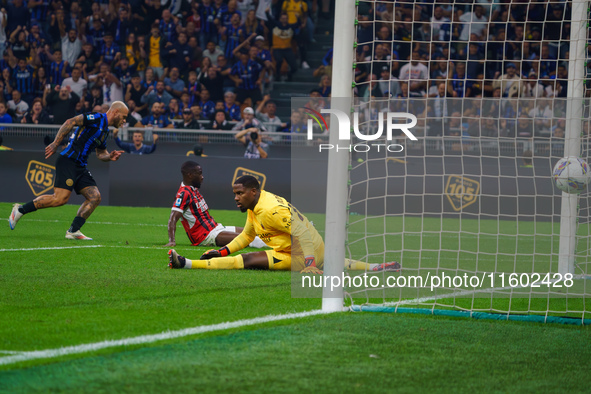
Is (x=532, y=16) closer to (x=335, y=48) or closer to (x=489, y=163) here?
(x=489, y=163)

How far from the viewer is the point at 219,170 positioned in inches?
630

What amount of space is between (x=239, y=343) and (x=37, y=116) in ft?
53.5

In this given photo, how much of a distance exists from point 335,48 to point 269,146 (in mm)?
11176

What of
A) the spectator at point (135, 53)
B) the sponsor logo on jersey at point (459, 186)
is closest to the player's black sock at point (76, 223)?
the sponsor logo on jersey at point (459, 186)

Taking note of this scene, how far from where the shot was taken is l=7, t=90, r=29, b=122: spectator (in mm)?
19703

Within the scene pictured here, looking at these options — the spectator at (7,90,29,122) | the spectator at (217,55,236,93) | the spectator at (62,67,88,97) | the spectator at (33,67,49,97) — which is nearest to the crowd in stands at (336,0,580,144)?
the spectator at (217,55,236,93)

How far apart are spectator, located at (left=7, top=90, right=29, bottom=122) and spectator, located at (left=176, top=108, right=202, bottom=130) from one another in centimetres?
446

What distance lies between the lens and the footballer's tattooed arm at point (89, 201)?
10.2 meters

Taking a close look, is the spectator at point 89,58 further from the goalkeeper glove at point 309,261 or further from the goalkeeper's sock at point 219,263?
the goalkeeper glove at point 309,261

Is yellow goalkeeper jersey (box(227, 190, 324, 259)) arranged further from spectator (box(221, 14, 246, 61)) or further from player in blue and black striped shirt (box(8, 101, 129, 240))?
spectator (box(221, 14, 246, 61))

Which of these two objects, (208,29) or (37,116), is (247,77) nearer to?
(208,29)

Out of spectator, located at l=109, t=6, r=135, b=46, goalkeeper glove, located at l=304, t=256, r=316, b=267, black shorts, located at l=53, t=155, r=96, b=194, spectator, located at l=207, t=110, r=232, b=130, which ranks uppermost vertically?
spectator, located at l=109, t=6, r=135, b=46

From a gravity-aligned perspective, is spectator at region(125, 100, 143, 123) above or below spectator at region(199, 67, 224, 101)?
below

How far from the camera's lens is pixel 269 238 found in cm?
735
